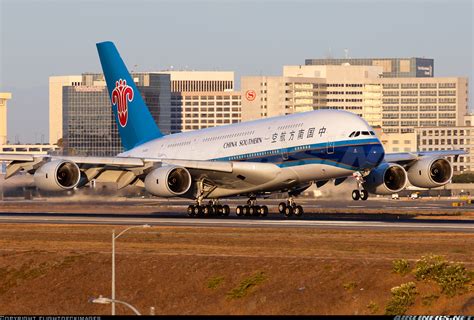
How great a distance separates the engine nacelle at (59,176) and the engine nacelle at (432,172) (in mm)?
22569

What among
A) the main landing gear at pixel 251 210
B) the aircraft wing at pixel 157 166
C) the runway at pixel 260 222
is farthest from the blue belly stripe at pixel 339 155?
the main landing gear at pixel 251 210

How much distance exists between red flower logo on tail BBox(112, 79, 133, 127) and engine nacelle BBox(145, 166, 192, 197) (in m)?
14.6

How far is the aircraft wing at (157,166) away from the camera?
77.0 meters

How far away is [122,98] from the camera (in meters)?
91.8

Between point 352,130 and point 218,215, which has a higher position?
point 352,130

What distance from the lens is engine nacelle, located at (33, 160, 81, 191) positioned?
255 ft

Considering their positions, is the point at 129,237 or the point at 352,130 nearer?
the point at 129,237

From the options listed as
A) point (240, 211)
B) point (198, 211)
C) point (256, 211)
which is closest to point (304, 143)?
point (256, 211)

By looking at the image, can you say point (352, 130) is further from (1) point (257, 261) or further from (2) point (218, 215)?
(1) point (257, 261)

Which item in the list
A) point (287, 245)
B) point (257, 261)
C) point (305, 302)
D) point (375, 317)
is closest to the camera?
point (375, 317)

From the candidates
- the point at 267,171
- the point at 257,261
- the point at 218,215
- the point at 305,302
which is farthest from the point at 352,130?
the point at 305,302

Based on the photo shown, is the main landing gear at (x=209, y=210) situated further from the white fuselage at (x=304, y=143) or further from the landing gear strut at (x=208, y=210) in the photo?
the white fuselage at (x=304, y=143)

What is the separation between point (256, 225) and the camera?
232 feet

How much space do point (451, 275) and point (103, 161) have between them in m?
36.3
